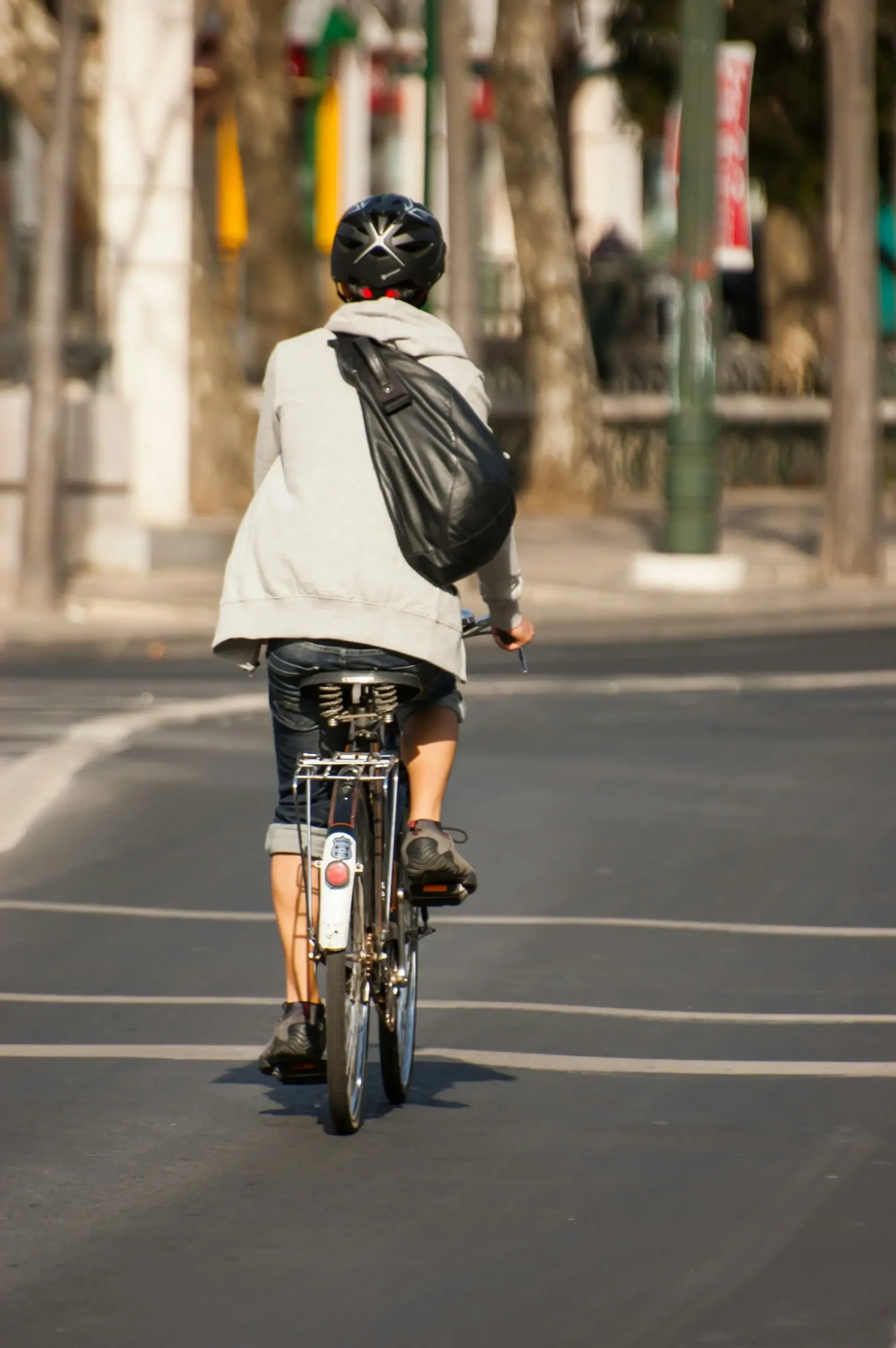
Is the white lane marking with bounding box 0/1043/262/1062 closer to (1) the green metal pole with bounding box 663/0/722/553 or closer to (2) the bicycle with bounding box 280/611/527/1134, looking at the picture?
(2) the bicycle with bounding box 280/611/527/1134

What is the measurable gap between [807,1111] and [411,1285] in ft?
5.38

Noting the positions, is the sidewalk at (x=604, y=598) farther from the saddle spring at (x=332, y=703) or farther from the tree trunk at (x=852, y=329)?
the saddle spring at (x=332, y=703)

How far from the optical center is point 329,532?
6086 millimetres

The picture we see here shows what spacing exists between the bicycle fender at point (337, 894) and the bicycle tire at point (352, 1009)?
0.03 metres

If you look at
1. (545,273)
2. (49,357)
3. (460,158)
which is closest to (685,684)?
(49,357)

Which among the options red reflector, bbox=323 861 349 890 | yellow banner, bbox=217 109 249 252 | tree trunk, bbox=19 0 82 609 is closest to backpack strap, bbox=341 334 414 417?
red reflector, bbox=323 861 349 890

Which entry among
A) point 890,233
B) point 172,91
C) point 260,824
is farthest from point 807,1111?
point 890,233

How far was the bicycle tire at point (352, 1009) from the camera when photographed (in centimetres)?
592

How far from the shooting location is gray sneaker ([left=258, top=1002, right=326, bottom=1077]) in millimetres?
6098

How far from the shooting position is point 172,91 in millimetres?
26641

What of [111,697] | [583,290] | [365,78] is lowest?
[111,697]

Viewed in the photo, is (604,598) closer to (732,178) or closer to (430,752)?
(732,178)

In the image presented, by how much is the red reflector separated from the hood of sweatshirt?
108 centimetres

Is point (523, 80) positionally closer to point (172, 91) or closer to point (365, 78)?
point (172, 91)
